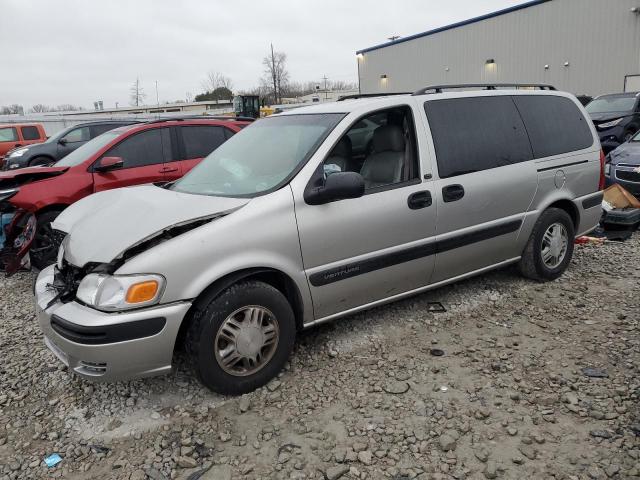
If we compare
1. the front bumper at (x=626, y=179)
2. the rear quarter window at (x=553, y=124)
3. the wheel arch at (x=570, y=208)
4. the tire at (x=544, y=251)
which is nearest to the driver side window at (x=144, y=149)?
the rear quarter window at (x=553, y=124)

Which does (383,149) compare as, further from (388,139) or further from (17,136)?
(17,136)

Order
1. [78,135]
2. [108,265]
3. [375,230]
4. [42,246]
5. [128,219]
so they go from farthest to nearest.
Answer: [78,135]
[42,246]
[375,230]
[128,219]
[108,265]

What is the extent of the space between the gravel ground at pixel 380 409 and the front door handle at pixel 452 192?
3.24 feet

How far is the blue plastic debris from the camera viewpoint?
2.56 metres

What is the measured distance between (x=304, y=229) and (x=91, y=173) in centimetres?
377

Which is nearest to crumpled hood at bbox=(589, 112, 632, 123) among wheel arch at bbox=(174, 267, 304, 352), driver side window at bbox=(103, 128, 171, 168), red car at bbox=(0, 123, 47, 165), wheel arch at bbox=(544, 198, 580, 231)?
wheel arch at bbox=(544, 198, 580, 231)

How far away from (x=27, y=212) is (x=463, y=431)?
4932 mm

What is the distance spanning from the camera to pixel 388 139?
3.75 metres

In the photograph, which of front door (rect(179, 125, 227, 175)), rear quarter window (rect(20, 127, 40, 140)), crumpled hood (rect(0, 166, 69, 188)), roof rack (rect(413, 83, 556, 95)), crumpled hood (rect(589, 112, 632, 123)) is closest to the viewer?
roof rack (rect(413, 83, 556, 95))

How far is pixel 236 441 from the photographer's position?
267 centimetres

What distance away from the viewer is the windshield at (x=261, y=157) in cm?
328

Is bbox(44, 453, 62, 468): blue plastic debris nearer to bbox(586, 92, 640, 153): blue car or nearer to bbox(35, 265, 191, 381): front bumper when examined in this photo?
bbox(35, 265, 191, 381): front bumper

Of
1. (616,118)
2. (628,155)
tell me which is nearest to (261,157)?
(628,155)

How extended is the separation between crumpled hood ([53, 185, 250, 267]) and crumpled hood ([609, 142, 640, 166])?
257 inches
